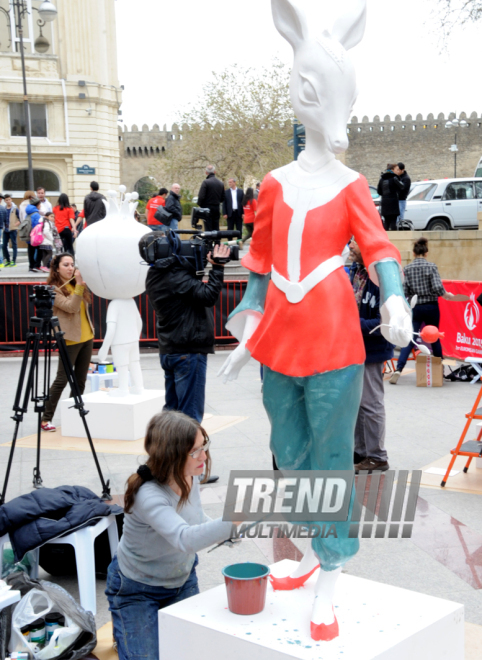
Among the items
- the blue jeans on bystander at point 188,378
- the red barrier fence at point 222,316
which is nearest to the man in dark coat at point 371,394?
the blue jeans on bystander at point 188,378

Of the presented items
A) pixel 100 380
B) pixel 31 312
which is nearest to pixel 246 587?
pixel 100 380

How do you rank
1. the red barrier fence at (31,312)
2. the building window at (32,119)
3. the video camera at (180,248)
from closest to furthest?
the video camera at (180,248) < the red barrier fence at (31,312) < the building window at (32,119)

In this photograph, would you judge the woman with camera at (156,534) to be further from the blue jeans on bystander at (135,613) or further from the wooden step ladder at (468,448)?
the wooden step ladder at (468,448)

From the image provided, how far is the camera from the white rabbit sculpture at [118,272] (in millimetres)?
6637

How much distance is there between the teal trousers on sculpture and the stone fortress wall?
4714cm

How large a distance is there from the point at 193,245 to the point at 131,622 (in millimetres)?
2972

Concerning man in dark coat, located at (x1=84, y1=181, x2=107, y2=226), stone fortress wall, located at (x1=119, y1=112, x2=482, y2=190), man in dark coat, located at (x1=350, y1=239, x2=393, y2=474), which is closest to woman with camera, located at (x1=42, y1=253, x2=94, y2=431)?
man in dark coat, located at (x1=350, y1=239, x2=393, y2=474)

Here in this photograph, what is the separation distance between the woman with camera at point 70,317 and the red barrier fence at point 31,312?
4683 mm

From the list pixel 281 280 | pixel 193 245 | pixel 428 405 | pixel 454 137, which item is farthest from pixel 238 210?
pixel 454 137

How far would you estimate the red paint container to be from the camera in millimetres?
2764

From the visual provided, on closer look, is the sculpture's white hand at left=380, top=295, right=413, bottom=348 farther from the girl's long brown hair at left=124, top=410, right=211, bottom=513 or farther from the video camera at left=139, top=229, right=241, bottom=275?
the video camera at left=139, top=229, right=241, bottom=275

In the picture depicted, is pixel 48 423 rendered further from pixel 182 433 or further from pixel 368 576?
pixel 182 433

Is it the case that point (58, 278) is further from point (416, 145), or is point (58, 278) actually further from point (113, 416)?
point (416, 145)

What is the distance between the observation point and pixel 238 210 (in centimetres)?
1680
